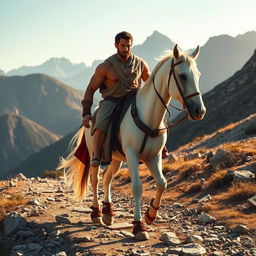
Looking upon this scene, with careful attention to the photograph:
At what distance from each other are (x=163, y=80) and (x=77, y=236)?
3.73 m

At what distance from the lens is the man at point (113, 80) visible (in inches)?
307

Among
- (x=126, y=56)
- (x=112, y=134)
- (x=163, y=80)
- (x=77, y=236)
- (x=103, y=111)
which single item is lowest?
(x=77, y=236)

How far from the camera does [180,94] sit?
20.5 ft

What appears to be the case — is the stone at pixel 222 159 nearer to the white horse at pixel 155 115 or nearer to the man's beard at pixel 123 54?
the white horse at pixel 155 115

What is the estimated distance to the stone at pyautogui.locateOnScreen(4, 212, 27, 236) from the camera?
A: 872 centimetres

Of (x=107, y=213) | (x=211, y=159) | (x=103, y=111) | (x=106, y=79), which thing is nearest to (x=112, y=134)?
(x=103, y=111)

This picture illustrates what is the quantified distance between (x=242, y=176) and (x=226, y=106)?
59323mm

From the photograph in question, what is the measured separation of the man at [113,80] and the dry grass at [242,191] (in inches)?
175

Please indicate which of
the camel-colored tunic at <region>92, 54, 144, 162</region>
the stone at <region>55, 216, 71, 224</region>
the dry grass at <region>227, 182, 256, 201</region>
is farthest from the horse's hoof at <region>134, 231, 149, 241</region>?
the dry grass at <region>227, 182, 256, 201</region>

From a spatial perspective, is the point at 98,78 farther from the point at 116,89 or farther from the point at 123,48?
the point at 123,48

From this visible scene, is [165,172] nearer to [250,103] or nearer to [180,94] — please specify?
[180,94]

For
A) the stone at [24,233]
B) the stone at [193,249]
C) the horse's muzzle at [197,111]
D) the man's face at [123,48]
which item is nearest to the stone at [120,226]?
the stone at [24,233]

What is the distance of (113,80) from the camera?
795cm

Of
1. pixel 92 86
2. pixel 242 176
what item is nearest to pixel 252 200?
pixel 242 176
